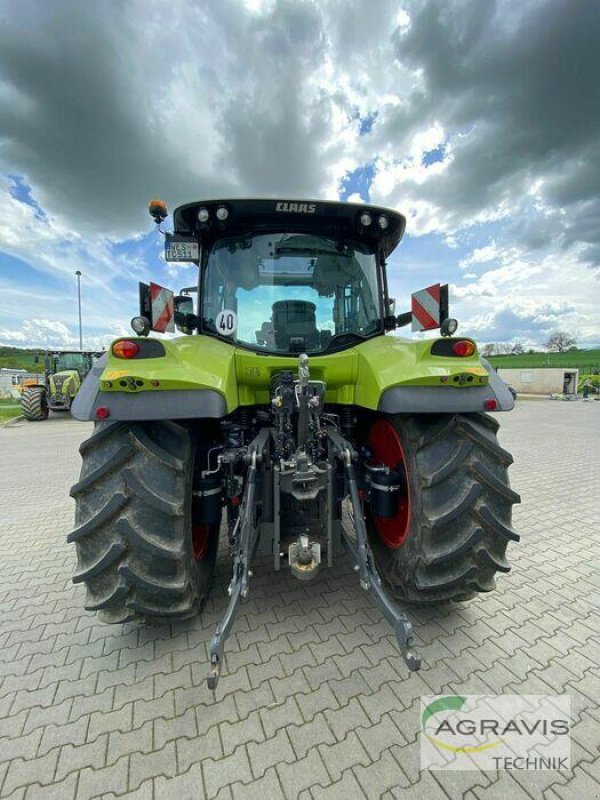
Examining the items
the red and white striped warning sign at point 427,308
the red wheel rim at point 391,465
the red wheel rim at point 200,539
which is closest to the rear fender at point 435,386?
the red wheel rim at point 391,465

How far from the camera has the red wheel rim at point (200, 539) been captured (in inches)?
98.4

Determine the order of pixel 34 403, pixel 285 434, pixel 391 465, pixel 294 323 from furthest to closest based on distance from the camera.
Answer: pixel 34 403, pixel 294 323, pixel 391 465, pixel 285 434

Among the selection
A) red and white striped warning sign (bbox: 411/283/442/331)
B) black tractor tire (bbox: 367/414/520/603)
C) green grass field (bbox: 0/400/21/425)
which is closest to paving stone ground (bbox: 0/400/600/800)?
black tractor tire (bbox: 367/414/520/603)

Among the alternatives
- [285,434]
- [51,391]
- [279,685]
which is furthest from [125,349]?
[51,391]

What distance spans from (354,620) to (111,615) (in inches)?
55.5

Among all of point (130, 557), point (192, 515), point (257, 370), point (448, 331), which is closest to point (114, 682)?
point (130, 557)

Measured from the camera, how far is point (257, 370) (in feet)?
7.96

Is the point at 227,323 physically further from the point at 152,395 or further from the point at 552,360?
the point at 552,360

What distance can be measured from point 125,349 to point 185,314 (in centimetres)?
120

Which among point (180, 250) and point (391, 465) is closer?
point (391, 465)

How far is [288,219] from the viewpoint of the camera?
2.66m

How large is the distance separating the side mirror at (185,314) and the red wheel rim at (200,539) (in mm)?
1527

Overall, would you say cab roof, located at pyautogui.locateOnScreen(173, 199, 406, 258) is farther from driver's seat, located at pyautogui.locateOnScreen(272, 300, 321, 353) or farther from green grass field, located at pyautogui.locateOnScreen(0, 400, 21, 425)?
green grass field, located at pyautogui.locateOnScreen(0, 400, 21, 425)

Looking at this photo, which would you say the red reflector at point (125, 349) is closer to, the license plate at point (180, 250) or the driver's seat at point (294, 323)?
the driver's seat at point (294, 323)
